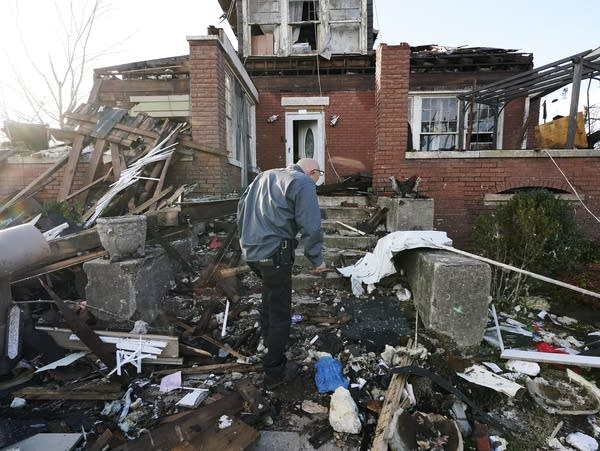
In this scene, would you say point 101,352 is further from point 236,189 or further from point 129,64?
point 129,64

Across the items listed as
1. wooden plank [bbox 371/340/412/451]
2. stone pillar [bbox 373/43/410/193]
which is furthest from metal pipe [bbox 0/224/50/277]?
stone pillar [bbox 373/43/410/193]

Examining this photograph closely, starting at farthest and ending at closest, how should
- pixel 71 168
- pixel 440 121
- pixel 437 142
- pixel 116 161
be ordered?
pixel 437 142 → pixel 440 121 → pixel 71 168 → pixel 116 161

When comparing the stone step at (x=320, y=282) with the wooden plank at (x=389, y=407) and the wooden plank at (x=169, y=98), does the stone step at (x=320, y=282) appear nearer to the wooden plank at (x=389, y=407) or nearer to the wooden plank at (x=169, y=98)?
the wooden plank at (x=389, y=407)

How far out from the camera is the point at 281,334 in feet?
8.87

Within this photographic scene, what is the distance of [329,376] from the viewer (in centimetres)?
266

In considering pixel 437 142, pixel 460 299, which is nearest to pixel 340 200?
pixel 460 299

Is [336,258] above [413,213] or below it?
below

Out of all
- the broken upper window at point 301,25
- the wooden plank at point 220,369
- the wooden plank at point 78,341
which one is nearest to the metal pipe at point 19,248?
the wooden plank at point 78,341

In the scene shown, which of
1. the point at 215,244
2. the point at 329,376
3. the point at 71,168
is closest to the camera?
the point at 329,376

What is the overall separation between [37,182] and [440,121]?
10.9 metres

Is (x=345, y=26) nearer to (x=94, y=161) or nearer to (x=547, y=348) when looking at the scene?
(x=94, y=161)

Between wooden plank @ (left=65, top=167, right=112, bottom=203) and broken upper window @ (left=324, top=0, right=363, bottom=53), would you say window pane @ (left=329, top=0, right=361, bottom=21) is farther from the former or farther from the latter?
wooden plank @ (left=65, top=167, right=112, bottom=203)

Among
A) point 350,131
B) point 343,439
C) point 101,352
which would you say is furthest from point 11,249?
point 350,131

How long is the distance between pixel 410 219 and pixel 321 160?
235 inches
